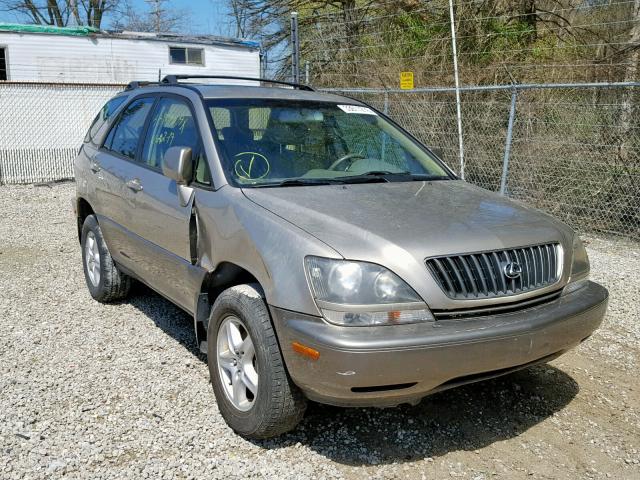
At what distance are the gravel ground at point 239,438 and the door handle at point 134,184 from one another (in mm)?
1105

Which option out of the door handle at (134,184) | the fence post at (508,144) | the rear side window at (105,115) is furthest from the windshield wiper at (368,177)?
the fence post at (508,144)

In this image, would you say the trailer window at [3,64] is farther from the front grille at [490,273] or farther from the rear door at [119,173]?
the front grille at [490,273]

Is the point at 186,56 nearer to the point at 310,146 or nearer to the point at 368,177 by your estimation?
the point at 310,146

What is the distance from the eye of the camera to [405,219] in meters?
3.12

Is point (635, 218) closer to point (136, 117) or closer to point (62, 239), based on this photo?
point (136, 117)

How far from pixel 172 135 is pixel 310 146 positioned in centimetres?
92

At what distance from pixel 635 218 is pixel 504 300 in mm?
5767

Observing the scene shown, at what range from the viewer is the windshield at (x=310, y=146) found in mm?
3740

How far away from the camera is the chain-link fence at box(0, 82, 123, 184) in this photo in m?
13.2

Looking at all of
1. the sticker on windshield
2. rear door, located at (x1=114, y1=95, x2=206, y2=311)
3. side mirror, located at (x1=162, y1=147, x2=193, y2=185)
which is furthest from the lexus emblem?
the sticker on windshield

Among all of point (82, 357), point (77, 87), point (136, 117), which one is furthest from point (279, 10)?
point (82, 357)

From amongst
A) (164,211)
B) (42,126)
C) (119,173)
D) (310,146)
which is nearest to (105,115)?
(119,173)

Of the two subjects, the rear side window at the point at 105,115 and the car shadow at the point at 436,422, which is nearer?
A: the car shadow at the point at 436,422

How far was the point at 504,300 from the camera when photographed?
9.57 ft
